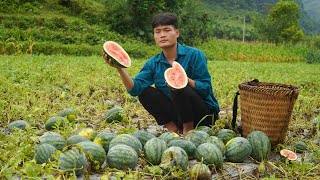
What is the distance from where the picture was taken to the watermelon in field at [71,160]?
293 centimetres

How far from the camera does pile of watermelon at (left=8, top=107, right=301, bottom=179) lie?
301cm

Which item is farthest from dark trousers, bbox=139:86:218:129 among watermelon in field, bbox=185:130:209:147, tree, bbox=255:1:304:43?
tree, bbox=255:1:304:43

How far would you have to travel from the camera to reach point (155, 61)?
15.2ft

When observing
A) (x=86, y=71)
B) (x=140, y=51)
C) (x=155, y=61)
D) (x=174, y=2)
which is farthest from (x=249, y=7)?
(x=155, y=61)

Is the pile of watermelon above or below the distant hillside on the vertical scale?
above

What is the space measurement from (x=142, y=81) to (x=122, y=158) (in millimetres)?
1579

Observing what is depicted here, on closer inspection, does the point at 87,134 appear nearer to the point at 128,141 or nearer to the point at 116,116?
the point at 128,141

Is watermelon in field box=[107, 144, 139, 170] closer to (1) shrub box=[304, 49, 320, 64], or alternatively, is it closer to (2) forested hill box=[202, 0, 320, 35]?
(1) shrub box=[304, 49, 320, 64]

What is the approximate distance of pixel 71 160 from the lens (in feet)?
9.62

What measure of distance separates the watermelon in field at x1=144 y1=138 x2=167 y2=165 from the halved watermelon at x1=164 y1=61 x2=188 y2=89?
826mm

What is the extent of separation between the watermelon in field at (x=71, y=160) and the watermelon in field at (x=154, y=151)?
543 mm

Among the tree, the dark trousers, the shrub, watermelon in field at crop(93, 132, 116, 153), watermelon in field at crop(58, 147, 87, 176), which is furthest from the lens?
the tree

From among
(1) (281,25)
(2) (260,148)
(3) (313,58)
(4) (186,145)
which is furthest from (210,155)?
(1) (281,25)

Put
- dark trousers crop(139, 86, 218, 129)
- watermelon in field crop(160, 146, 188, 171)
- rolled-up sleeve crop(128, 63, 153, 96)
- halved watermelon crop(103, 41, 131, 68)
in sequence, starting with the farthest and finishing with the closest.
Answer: rolled-up sleeve crop(128, 63, 153, 96)
dark trousers crop(139, 86, 218, 129)
halved watermelon crop(103, 41, 131, 68)
watermelon in field crop(160, 146, 188, 171)
